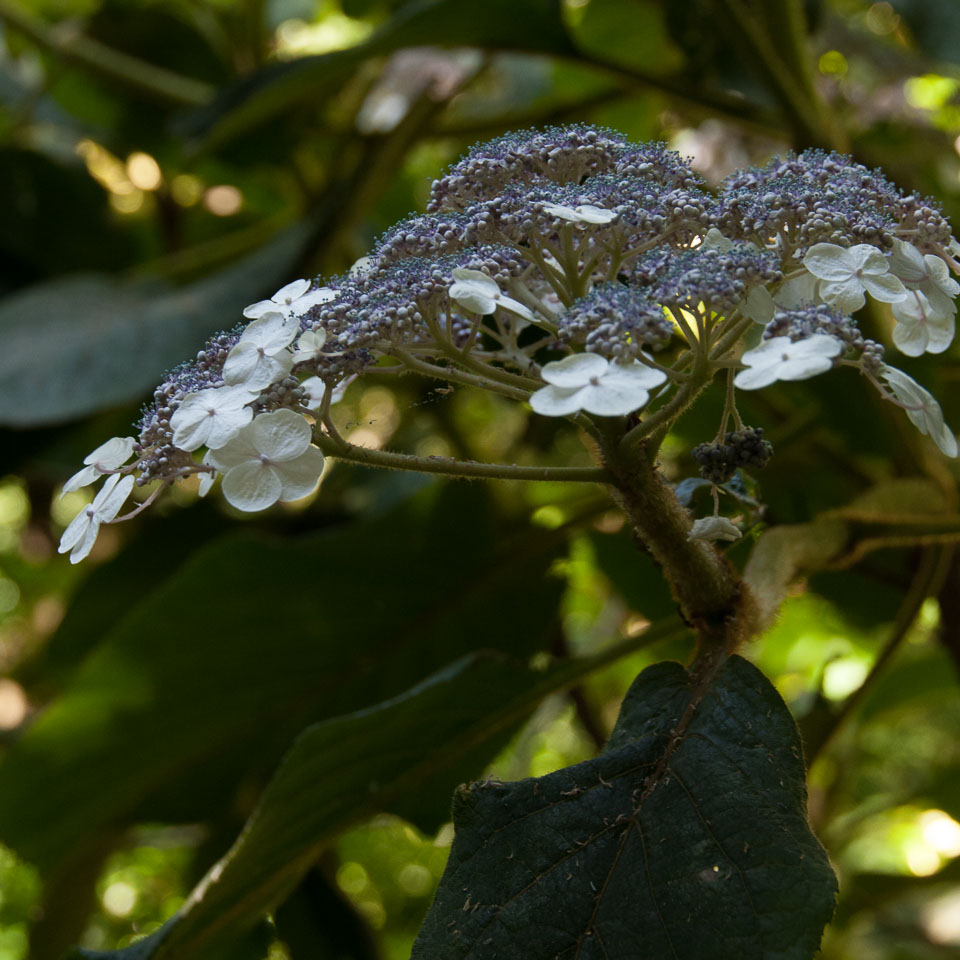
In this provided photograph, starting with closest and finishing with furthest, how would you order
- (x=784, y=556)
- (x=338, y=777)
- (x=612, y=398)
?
(x=612, y=398) < (x=784, y=556) < (x=338, y=777)

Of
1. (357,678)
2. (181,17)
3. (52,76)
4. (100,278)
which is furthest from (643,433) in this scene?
(181,17)

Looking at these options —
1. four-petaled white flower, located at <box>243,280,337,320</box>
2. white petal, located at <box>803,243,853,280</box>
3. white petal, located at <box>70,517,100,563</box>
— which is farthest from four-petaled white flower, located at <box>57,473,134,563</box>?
white petal, located at <box>803,243,853,280</box>

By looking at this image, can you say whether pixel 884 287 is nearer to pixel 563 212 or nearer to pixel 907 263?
pixel 907 263

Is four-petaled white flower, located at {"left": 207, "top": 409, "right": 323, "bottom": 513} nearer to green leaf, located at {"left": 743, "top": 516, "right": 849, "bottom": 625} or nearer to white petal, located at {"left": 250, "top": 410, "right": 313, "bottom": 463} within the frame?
white petal, located at {"left": 250, "top": 410, "right": 313, "bottom": 463}

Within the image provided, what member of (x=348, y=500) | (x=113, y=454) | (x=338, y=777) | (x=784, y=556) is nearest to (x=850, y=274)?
(x=784, y=556)

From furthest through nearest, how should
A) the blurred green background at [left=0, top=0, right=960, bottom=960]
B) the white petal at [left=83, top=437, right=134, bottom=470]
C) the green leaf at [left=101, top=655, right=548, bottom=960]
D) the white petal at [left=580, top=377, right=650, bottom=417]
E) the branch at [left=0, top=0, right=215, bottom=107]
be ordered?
the branch at [left=0, top=0, right=215, bottom=107] → the blurred green background at [left=0, top=0, right=960, bottom=960] → the green leaf at [left=101, top=655, right=548, bottom=960] → the white petal at [left=83, top=437, right=134, bottom=470] → the white petal at [left=580, top=377, right=650, bottom=417]

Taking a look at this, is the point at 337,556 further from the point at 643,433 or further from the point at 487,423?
the point at 487,423
